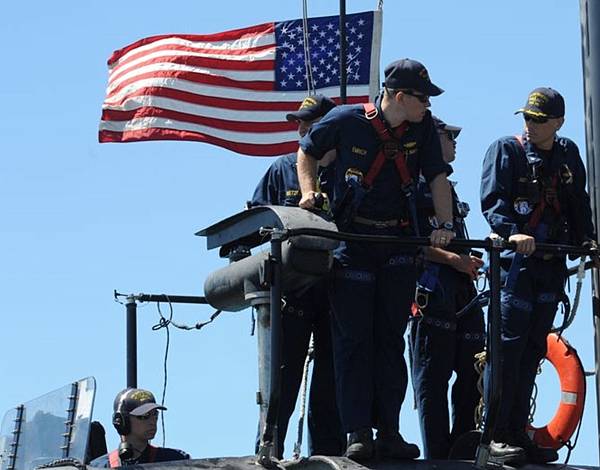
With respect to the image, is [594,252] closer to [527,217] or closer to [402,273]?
[527,217]

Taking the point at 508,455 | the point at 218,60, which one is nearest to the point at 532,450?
the point at 508,455

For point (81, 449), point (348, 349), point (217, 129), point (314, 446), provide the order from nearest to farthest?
point (81, 449) < point (348, 349) < point (314, 446) < point (217, 129)

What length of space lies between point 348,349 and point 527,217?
4.67ft

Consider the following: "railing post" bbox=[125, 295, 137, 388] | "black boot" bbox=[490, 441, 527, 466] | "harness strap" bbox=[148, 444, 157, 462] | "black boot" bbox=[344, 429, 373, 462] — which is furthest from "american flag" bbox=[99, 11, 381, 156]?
"black boot" bbox=[344, 429, 373, 462]

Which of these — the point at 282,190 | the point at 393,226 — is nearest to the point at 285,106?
the point at 282,190

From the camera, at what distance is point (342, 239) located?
35.0 feet

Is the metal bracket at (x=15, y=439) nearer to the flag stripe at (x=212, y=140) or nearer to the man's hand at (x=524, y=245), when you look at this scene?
the man's hand at (x=524, y=245)

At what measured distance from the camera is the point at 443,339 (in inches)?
→ 476

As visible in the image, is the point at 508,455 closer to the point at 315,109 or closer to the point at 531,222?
the point at 531,222

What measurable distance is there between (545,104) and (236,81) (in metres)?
8.33

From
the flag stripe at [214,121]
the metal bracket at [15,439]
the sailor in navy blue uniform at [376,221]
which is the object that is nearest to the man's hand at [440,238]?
the sailor in navy blue uniform at [376,221]

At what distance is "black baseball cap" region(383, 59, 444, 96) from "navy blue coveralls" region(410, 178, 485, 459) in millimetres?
880

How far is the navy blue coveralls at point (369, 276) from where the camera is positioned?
1107cm

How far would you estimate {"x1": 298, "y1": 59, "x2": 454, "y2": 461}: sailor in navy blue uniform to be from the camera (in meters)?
11.1
